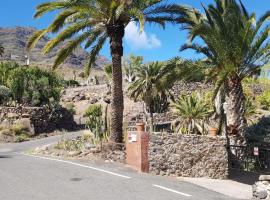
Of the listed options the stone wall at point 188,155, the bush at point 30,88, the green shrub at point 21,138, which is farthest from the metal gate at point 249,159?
Answer: the bush at point 30,88

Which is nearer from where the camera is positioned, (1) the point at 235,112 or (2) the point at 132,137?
(2) the point at 132,137

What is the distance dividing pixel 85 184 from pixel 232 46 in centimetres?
1169

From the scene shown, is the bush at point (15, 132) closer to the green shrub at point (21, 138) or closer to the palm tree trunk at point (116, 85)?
the green shrub at point (21, 138)

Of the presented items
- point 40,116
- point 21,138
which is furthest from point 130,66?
point 21,138

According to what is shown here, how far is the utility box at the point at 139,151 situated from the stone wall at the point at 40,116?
71.9 ft

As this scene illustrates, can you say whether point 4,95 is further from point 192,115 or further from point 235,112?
point 235,112

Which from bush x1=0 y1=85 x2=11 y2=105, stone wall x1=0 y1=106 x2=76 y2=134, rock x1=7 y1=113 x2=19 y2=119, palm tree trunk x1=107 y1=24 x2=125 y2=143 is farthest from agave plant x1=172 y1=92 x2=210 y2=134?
bush x1=0 y1=85 x2=11 y2=105

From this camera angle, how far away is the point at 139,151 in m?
18.7

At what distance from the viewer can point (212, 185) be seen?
1747 centimetres

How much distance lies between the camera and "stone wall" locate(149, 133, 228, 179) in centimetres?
1866

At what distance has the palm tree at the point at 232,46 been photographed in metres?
22.2

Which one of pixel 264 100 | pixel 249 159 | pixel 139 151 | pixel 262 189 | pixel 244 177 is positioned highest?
pixel 264 100

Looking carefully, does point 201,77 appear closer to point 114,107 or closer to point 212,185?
point 114,107

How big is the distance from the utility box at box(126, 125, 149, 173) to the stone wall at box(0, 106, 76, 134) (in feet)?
71.9
